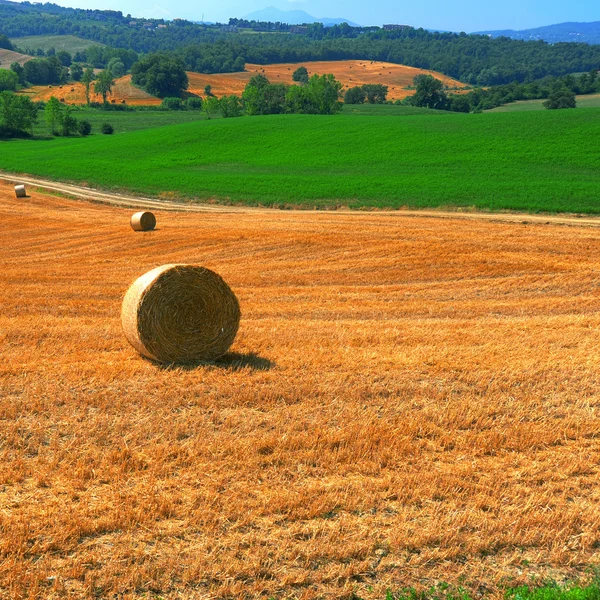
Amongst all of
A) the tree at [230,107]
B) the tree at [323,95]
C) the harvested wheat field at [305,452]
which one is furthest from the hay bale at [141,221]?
the tree at [230,107]

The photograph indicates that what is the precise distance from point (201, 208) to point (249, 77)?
475ft

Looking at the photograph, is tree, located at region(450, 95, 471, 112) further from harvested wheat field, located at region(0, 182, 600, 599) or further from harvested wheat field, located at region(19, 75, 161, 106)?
harvested wheat field, located at region(0, 182, 600, 599)

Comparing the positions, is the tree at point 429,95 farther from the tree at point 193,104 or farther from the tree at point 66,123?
the tree at point 66,123

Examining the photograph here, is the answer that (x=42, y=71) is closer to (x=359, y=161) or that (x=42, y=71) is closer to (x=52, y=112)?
(x=52, y=112)

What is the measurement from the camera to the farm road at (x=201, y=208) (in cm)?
3152

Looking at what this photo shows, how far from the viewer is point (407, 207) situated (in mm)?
37031

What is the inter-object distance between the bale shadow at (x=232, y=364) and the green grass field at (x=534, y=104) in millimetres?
81263

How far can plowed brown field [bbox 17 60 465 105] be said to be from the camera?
138 m

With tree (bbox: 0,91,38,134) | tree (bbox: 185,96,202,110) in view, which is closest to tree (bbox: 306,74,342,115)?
tree (bbox: 185,96,202,110)

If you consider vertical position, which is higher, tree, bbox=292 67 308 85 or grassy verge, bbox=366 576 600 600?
tree, bbox=292 67 308 85

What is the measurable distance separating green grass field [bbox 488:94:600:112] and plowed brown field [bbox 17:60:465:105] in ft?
139

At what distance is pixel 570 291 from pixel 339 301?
608 cm

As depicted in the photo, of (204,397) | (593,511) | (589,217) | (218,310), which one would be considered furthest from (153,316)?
(589,217)

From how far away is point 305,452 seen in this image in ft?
24.6
